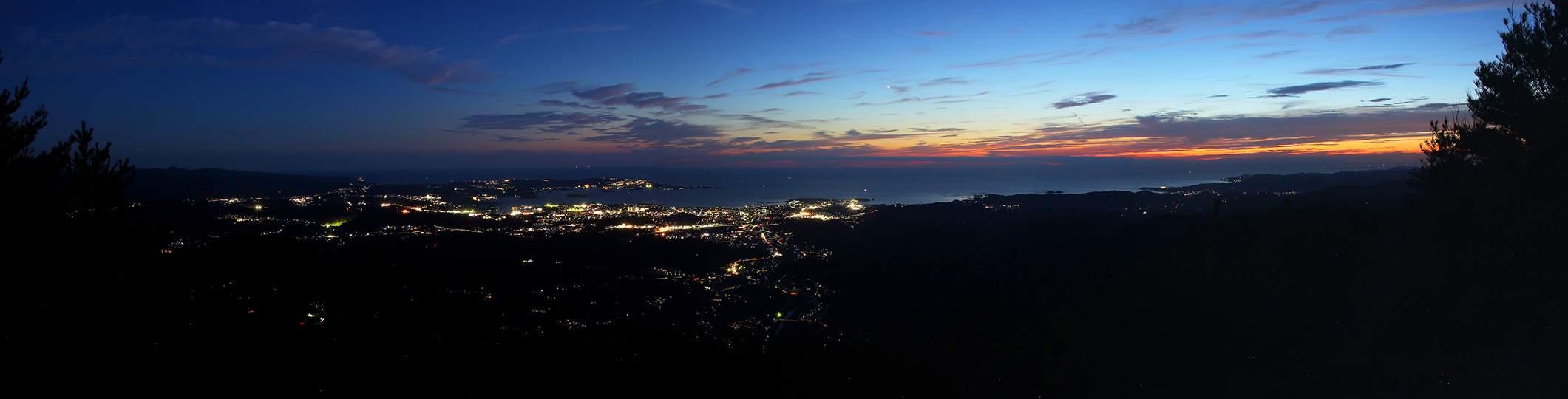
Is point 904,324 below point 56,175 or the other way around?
below

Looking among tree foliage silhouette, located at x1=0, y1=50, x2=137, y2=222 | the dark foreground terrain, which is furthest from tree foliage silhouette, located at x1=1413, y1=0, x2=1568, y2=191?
tree foliage silhouette, located at x1=0, y1=50, x2=137, y2=222

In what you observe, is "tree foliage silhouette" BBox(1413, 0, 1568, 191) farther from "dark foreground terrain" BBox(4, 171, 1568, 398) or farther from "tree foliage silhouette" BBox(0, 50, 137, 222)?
"tree foliage silhouette" BBox(0, 50, 137, 222)

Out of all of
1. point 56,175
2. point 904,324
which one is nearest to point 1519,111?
point 904,324

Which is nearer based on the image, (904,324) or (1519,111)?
(1519,111)

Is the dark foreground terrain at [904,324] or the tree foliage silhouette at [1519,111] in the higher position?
the tree foliage silhouette at [1519,111]

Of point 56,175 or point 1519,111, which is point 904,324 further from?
point 56,175

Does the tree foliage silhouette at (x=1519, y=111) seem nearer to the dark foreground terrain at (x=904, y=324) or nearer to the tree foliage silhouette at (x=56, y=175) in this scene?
the dark foreground terrain at (x=904, y=324)

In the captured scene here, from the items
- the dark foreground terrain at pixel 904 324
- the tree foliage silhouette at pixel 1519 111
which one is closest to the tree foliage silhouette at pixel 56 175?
the dark foreground terrain at pixel 904 324

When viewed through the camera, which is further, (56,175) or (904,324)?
(904,324)
